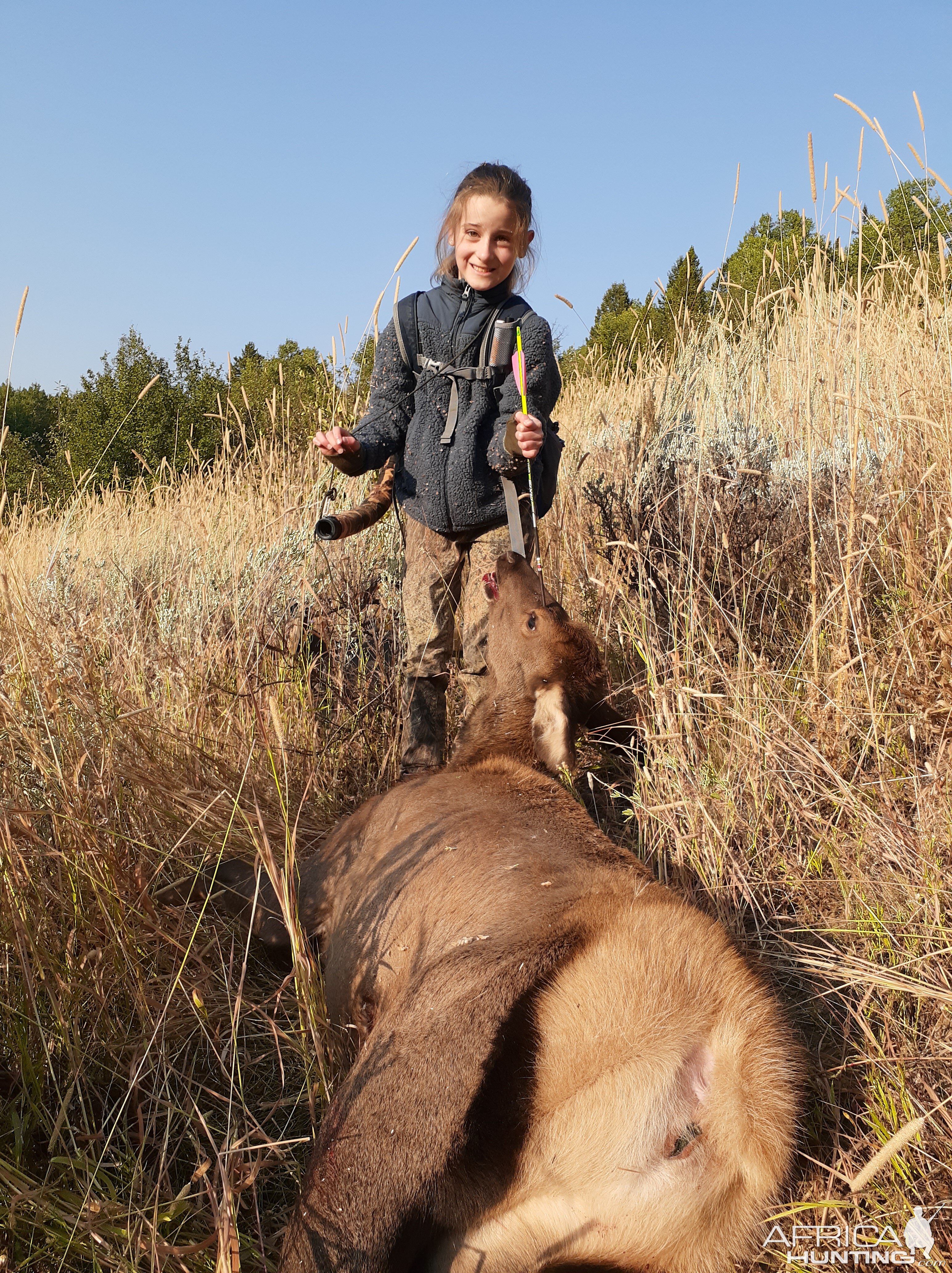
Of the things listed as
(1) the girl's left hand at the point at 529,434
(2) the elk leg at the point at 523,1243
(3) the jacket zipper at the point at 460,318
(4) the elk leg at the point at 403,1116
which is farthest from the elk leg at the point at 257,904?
(3) the jacket zipper at the point at 460,318

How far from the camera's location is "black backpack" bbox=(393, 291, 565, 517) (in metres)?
4.45

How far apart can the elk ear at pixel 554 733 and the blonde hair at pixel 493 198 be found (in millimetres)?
2345

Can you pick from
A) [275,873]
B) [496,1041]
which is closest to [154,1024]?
[275,873]

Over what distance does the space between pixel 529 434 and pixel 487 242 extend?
1160 millimetres

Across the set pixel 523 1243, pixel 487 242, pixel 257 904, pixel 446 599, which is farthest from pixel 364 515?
pixel 523 1243

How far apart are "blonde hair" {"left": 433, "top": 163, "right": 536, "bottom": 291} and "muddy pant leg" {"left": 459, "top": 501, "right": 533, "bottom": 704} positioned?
4.39 feet

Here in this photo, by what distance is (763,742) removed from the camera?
348 cm

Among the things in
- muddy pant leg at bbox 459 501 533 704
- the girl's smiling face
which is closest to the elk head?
muddy pant leg at bbox 459 501 533 704

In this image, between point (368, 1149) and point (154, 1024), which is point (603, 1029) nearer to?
point (368, 1149)

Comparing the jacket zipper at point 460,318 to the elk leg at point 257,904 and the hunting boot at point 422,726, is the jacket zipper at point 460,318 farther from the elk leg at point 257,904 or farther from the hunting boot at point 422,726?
the elk leg at point 257,904

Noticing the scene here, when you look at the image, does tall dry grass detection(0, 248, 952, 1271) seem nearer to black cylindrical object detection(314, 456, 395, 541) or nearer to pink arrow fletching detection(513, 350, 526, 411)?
black cylindrical object detection(314, 456, 395, 541)

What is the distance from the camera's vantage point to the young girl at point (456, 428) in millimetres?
4430

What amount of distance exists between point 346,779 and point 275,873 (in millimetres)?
2406

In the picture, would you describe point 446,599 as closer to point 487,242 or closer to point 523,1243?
point 487,242
